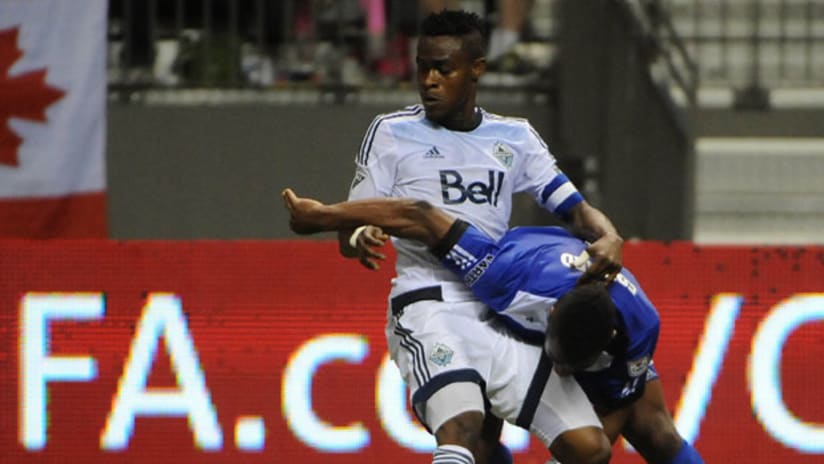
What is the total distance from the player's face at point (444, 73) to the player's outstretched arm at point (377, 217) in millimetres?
407

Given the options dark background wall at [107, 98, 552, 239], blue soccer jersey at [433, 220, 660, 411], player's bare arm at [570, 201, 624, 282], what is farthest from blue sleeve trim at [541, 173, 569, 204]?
dark background wall at [107, 98, 552, 239]

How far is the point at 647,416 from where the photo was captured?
646 cm

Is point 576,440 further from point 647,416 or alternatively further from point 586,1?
point 586,1

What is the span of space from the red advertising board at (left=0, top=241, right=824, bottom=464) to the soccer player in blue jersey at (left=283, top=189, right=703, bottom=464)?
6.59 ft

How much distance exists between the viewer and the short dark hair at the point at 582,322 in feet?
18.9

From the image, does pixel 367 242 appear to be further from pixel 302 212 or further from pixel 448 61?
pixel 448 61

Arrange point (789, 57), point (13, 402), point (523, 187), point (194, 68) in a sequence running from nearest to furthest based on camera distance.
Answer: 1. point (523, 187)
2. point (13, 402)
3. point (194, 68)
4. point (789, 57)

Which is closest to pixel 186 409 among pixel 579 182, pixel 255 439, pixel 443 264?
pixel 255 439

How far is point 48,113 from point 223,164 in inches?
43.7

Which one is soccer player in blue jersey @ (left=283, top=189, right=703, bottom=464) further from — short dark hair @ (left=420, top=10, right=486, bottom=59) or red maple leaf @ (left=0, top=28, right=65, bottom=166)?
red maple leaf @ (left=0, top=28, right=65, bottom=166)

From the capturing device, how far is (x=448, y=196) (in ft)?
20.4

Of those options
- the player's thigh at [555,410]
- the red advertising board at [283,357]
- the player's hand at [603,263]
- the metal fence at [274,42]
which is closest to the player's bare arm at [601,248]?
the player's hand at [603,263]

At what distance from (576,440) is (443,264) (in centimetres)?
76

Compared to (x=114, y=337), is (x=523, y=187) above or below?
above
